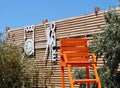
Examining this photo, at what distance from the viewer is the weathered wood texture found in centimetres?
1513

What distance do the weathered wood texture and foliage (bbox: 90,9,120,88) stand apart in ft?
8.01

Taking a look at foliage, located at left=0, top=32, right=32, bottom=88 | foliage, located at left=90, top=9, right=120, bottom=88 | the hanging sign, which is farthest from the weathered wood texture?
foliage, located at left=90, top=9, right=120, bottom=88

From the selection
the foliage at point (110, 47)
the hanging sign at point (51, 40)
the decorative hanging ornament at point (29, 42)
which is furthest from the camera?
the decorative hanging ornament at point (29, 42)

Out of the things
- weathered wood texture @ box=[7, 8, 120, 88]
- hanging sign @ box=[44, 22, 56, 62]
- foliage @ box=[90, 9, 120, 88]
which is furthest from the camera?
hanging sign @ box=[44, 22, 56, 62]

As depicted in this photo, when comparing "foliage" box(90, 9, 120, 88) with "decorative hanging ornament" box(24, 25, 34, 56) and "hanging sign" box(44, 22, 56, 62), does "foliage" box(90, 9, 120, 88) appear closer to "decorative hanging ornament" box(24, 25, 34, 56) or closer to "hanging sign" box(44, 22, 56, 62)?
"hanging sign" box(44, 22, 56, 62)

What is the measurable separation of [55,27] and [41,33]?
123cm

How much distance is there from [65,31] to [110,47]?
19.0 feet

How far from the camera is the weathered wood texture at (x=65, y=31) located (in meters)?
15.1

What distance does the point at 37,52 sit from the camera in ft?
62.2

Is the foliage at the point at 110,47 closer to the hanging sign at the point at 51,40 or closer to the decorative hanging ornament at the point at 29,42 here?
the hanging sign at the point at 51,40

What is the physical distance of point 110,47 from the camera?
37.0 feet

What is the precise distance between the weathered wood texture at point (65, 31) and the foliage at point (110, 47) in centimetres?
244

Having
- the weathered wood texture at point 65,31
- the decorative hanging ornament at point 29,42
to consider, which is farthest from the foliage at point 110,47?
the decorative hanging ornament at point 29,42

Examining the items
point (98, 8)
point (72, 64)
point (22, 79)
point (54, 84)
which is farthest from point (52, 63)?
point (72, 64)
